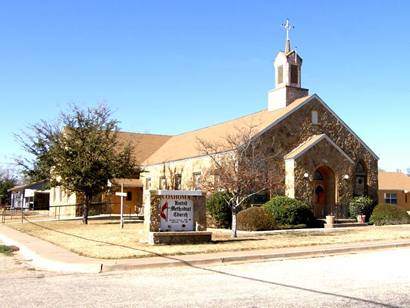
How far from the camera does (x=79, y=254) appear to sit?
15.0m

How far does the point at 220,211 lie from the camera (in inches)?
1059

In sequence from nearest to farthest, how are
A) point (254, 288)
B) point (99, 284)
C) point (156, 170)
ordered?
point (254, 288)
point (99, 284)
point (156, 170)

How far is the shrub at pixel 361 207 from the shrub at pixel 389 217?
1233mm

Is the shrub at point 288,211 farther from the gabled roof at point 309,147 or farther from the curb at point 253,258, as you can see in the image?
the curb at point 253,258

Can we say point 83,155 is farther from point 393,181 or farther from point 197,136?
point 393,181

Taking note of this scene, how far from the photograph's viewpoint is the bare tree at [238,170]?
72.8 feet

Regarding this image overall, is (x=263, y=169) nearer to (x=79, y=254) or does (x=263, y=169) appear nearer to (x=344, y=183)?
(x=344, y=183)

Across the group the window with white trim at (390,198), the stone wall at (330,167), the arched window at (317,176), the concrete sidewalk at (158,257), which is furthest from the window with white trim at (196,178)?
the window with white trim at (390,198)

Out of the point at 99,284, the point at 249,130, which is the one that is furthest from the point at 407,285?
the point at 249,130

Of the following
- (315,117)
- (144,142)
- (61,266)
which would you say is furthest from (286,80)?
(61,266)

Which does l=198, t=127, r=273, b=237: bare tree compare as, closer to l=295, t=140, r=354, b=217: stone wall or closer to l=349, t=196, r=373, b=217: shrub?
l=295, t=140, r=354, b=217: stone wall

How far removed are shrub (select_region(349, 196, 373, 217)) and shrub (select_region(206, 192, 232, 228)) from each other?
8874 mm

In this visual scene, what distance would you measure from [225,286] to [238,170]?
13353 mm

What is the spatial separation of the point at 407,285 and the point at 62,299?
6523 millimetres
